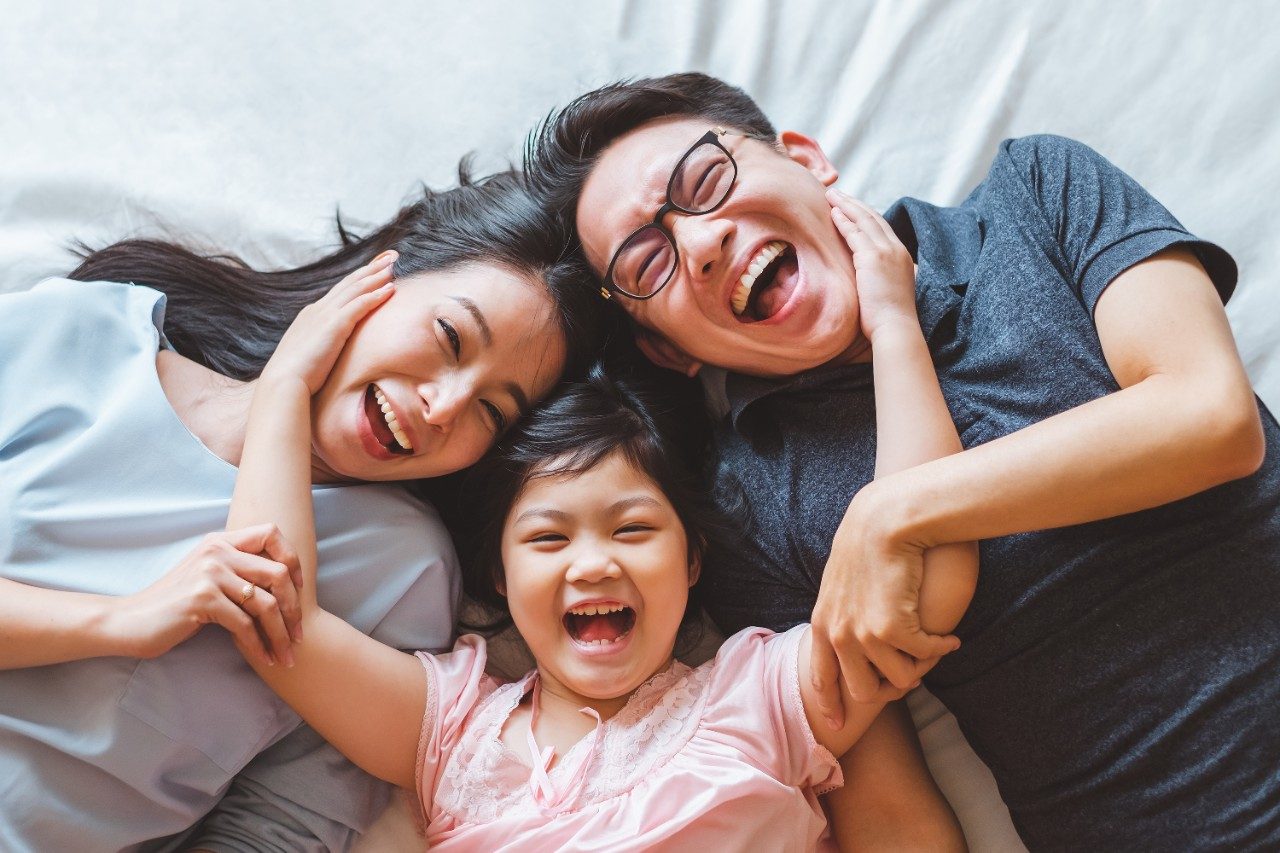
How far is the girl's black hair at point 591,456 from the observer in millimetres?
1548

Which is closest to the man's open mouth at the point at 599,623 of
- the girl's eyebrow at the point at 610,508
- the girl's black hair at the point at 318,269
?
the girl's eyebrow at the point at 610,508

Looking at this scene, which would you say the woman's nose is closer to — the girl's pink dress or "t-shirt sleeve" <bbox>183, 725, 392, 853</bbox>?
the girl's pink dress

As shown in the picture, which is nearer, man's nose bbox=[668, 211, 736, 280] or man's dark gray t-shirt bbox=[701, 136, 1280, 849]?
man's dark gray t-shirt bbox=[701, 136, 1280, 849]

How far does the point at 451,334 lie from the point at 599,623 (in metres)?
0.43

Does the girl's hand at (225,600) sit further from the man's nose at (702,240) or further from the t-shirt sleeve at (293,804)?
the man's nose at (702,240)

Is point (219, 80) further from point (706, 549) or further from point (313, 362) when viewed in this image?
point (706, 549)

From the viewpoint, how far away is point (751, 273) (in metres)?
1.53

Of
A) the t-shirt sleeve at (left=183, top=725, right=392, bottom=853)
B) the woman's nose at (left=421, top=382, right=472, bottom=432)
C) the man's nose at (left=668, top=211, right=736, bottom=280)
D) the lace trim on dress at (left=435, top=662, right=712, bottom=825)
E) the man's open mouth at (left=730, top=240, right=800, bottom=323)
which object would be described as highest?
the man's nose at (left=668, top=211, right=736, bottom=280)

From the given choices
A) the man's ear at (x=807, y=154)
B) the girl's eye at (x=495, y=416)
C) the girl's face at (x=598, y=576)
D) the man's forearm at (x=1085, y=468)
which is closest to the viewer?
the man's forearm at (x=1085, y=468)

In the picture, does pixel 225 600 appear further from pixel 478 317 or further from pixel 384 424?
pixel 478 317

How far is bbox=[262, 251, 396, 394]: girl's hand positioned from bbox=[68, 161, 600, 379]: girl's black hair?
57mm

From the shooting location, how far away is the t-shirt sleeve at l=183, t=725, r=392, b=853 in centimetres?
146

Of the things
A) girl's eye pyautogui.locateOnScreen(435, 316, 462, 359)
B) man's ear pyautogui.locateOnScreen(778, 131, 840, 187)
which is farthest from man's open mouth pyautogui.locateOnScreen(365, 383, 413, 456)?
man's ear pyautogui.locateOnScreen(778, 131, 840, 187)

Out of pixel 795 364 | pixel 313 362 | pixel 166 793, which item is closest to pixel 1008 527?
pixel 795 364
